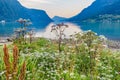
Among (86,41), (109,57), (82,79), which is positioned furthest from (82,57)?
(82,79)

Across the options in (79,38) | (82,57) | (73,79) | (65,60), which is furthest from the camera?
(79,38)

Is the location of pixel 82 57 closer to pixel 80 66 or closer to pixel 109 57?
pixel 80 66

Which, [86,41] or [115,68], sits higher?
[86,41]

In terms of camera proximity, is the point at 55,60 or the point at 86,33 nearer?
the point at 55,60

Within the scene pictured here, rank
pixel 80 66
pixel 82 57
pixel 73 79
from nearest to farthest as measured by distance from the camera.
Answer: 1. pixel 73 79
2. pixel 80 66
3. pixel 82 57

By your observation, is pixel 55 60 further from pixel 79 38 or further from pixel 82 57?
pixel 79 38

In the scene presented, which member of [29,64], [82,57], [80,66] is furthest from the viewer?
[82,57]

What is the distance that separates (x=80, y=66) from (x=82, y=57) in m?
0.95

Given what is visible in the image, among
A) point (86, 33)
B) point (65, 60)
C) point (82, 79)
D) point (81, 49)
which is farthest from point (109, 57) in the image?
point (82, 79)

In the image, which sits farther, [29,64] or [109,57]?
[109,57]

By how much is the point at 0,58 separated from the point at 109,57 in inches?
286

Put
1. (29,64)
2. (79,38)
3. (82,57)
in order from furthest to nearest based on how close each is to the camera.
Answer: (79,38) < (82,57) < (29,64)

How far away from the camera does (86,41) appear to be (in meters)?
14.1

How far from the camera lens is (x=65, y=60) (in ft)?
38.3
